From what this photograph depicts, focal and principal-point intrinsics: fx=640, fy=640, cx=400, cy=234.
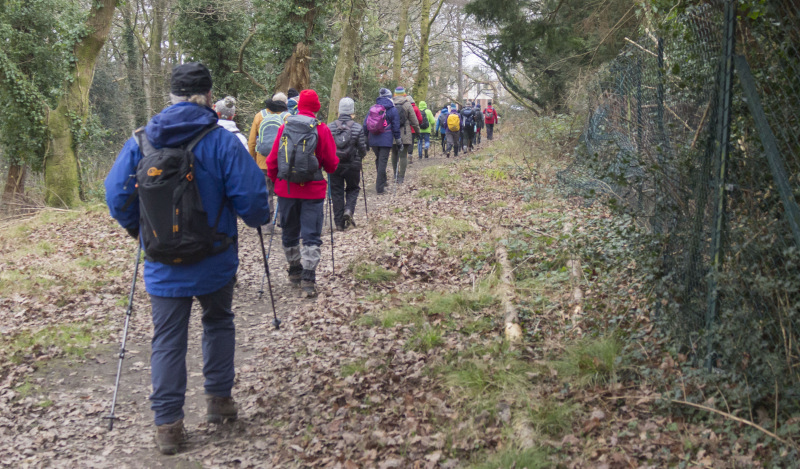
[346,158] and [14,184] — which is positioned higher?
[346,158]

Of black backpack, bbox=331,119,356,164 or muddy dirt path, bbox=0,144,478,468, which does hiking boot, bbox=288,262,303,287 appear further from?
black backpack, bbox=331,119,356,164

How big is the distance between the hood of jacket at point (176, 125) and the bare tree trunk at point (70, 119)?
14928 mm

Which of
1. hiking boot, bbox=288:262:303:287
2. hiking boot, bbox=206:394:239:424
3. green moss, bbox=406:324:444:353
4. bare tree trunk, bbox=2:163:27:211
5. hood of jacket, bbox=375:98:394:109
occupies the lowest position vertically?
hiking boot, bbox=206:394:239:424

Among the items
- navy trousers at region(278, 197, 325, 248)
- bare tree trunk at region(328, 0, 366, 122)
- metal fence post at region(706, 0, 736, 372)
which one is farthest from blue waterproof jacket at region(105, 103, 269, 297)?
bare tree trunk at region(328, 0, 366, 122)

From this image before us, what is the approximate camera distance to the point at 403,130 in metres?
15.7

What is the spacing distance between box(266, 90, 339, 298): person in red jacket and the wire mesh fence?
3.73 meters

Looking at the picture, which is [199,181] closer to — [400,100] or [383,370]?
[383,370]

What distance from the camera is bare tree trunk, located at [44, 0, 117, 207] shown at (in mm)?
17406

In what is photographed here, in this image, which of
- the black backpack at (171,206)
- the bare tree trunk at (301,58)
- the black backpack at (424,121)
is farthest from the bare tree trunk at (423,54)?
the black backpack at (171,206)

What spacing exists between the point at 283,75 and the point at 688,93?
14.4 meters

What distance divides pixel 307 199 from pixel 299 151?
59 centimetres

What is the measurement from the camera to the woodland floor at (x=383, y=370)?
4.14 metres

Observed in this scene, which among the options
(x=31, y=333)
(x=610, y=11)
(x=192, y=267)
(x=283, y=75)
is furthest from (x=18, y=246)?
(x=610, y=11)

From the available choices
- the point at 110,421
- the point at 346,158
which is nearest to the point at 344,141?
the point at 346,158
